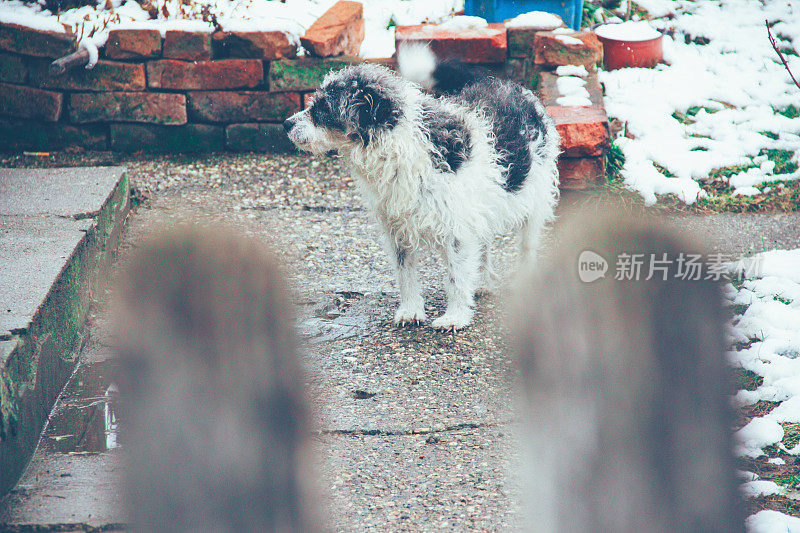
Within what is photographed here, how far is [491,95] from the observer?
3.61m

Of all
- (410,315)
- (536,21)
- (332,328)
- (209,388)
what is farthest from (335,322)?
(536,21)

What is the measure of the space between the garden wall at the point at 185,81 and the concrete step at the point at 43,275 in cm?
89

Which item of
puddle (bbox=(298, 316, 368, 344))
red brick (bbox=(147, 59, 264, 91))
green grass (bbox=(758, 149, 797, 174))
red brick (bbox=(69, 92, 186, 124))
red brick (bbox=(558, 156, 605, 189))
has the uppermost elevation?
red brick (bbox=(147, 59, 264, 91))

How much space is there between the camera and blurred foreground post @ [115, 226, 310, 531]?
101 inches

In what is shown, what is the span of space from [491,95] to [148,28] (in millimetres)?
2781

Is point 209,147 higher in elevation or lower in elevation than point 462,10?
lower

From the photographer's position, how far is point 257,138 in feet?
18.0

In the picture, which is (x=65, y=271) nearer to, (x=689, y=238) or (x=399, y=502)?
(x=399, y=502)

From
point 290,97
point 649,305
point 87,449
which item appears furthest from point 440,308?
point 290,97

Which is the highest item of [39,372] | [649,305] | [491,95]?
[491,95]

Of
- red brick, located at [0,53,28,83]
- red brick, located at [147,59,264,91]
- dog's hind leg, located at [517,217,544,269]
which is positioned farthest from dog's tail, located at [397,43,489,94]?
red brick, located at [0,53,28,83]

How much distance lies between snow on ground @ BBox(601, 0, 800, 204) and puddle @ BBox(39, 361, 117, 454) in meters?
3.36

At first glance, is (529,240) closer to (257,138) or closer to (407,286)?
(407,286)

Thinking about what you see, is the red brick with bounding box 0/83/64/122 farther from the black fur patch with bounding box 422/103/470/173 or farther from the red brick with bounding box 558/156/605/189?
the red brick with bounding box 558/156/605/189
